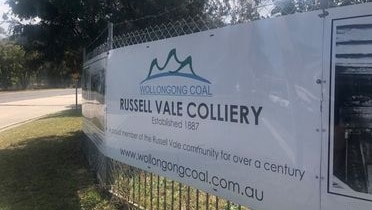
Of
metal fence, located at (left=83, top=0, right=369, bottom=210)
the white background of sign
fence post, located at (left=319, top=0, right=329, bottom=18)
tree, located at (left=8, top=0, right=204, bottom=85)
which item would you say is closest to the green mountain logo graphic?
the white background of sign

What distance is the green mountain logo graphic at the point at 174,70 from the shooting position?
12.5ft

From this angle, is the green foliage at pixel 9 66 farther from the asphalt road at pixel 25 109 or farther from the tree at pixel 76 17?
the tree at pixel 76 17

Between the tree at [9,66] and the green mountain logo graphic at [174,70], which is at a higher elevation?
the tree at [9,66]

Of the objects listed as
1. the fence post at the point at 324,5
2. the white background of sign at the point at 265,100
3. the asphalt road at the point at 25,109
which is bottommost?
the asphalt road at the point at 25,109

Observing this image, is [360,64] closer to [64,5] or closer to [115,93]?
[115,93]

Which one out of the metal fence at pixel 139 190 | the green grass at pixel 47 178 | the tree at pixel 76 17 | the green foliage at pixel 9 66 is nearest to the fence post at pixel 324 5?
the metal fence at pixel 139 190

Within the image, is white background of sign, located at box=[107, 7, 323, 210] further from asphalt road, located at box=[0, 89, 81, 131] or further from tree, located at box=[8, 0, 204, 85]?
asphalt road, located at box=[0, 89, 81, 131]

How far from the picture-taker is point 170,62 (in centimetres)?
420

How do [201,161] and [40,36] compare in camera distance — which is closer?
[201,161]

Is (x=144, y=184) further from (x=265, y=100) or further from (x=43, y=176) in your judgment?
(x=265, y=100)

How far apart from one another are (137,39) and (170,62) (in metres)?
1.84

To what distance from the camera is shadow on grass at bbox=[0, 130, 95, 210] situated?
6.43 meters

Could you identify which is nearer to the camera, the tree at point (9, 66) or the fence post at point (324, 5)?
the fence post at point (324, 5)

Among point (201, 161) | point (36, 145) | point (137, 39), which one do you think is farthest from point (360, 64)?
point (36, 145)
